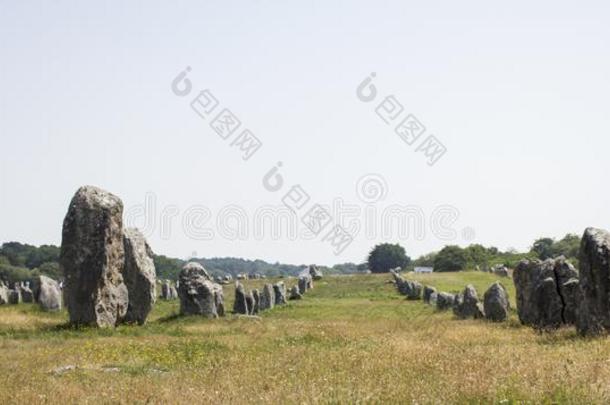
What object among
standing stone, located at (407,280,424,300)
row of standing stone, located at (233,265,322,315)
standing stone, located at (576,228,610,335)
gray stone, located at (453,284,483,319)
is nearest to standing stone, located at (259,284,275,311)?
row of standing stone, located at (233,265,322,315)

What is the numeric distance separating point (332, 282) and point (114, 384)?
229ft

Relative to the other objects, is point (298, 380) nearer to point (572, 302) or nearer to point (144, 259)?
point (572, 302)

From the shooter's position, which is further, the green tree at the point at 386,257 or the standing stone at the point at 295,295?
the green tree at the point at 386,257

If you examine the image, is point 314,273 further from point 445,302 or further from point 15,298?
point 445,302

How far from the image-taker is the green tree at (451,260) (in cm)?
12069

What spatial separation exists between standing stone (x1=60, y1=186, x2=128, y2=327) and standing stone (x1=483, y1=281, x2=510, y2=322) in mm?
15825

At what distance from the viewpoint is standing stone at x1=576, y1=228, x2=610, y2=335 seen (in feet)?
73.0

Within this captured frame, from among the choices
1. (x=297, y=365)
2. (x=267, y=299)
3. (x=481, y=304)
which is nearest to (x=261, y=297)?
(x=267, y=299)

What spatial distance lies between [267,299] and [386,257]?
120319mm

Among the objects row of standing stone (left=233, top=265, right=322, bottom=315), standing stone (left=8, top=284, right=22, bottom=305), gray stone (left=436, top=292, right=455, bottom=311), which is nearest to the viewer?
row of standing stone (left=233, top=265, right=322, bottom=315)

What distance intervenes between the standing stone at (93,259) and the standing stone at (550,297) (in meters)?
15.9

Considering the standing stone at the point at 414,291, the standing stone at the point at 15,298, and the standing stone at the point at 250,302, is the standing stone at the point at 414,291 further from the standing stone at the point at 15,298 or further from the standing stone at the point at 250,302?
the standing stone at the point at 15,298

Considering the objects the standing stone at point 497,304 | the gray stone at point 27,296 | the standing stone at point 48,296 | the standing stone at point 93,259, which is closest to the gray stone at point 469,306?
the standing stone at point 497,304

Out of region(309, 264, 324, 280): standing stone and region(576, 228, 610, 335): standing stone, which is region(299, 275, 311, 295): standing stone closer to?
region(309, 264, 324, 280): standing stone
